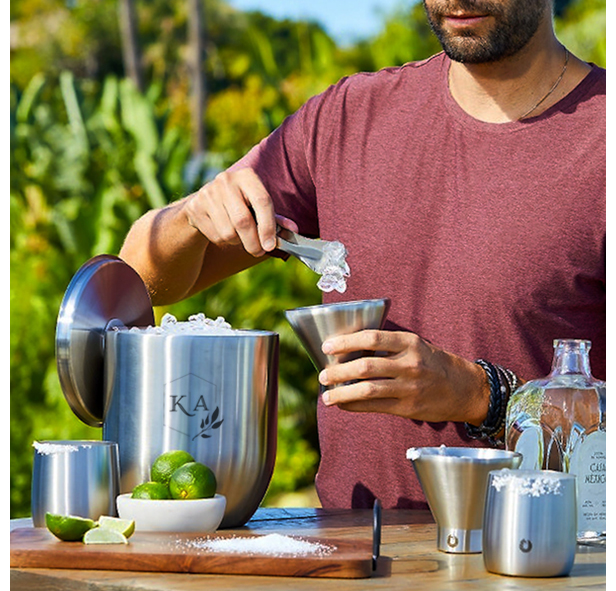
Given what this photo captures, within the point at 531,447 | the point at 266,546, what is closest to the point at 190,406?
the point at 266,546

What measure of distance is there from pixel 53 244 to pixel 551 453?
8.62m

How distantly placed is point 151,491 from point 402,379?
54 cm

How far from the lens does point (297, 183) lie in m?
3.46

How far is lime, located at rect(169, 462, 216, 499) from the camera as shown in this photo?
230 cm

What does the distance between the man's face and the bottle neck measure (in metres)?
0.88

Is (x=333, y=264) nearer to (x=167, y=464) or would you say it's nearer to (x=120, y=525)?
(x=167, y=464)

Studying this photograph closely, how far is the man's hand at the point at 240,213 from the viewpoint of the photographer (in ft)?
8.93

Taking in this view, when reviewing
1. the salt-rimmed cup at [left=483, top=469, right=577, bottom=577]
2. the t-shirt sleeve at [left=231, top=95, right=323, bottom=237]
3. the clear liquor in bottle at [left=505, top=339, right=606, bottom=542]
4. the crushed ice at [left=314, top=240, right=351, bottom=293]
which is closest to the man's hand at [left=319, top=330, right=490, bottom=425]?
the clear liquor in bottle at [left=505, top=339, right=606, bottom=542]

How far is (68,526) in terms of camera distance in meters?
2.22

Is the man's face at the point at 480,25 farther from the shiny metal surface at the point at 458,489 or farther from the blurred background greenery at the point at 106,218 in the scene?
the blurred background greenery at the point at 106,218

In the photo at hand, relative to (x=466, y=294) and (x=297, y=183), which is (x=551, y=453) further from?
(x=297, y=183)

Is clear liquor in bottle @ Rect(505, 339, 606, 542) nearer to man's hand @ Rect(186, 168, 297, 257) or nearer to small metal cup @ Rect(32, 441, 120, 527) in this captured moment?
man's hand @ Rect(186, 168, 297, 257)

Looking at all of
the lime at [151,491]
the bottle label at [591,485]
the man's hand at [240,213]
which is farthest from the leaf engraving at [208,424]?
the bottle label at [591,485]

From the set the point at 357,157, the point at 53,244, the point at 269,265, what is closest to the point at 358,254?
the point at 357,157
